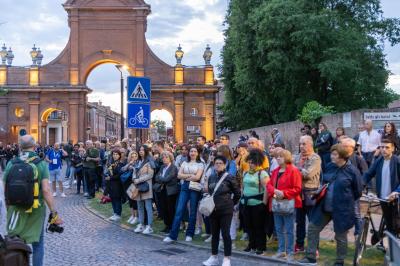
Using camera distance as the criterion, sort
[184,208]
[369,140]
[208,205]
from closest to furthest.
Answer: [208,205] → [184,208] → [369,140]

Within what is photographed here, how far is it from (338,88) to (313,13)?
4.45 meters

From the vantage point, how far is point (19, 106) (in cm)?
4931

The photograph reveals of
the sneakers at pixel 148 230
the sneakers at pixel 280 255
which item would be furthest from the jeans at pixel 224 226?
the sneakers at pixel 148 230

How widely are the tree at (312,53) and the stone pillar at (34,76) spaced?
21.6 metres

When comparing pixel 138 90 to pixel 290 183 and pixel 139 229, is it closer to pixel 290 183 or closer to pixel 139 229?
pixel 139 229

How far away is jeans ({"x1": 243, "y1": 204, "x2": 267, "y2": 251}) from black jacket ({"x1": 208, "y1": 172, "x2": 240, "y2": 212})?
720 mm

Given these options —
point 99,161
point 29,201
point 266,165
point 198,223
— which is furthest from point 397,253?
point 99,161

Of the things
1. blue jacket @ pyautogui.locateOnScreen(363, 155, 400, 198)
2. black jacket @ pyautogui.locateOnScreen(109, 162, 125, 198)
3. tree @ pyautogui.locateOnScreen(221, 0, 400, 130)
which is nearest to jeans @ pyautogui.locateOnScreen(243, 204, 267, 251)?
blue jacket @ pyautogui.locateOnScreen(363, 155, 400, 198)

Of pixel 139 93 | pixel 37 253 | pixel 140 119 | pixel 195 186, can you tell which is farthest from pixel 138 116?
pixel 37 253

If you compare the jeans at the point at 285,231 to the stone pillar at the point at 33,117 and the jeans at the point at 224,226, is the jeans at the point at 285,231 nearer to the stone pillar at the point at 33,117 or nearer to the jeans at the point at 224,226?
the jeans at the point at 224,226

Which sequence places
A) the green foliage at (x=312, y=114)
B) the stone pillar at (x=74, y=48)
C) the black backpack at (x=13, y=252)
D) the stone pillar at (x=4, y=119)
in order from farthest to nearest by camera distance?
the stone pillar at (x=74, y=48) < the stone pillar at (x=4, y=119) < the green foliage at (x=312, y=114) < the black backpack at (x=13, y=252)

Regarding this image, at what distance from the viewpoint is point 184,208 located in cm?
1141

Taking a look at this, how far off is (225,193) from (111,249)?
115 inches

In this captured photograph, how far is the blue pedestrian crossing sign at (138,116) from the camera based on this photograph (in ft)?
43.7
